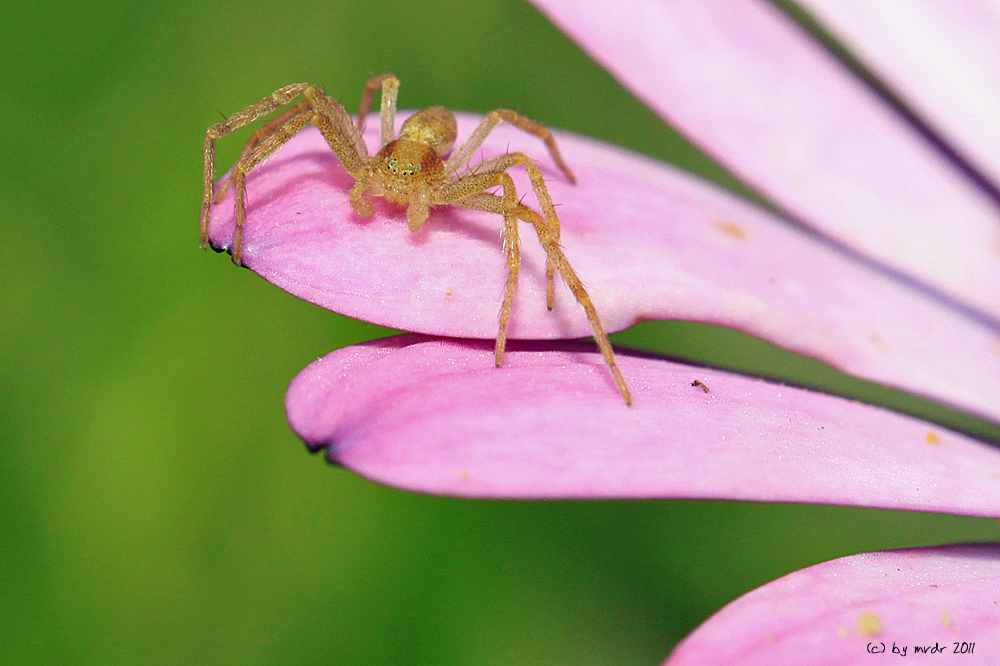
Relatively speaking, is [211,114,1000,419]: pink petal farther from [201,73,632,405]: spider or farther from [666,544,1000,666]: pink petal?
[666,544,1000,666]: pink petal

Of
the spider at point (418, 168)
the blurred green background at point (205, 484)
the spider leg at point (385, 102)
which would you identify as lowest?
the blurred green background at point (205, 484)

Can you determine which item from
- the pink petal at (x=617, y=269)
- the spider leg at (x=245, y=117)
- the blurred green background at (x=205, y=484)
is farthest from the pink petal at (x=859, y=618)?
the spider leg at (x=245, y=117)

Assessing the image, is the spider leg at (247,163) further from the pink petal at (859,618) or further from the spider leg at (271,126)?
the pink petal at (859,618)

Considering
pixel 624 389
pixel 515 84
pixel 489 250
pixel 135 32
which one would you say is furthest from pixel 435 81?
pixel 624 389

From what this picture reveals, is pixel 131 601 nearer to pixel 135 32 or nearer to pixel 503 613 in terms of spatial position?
pixel 503 613

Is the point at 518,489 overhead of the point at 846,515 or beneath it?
overhead
